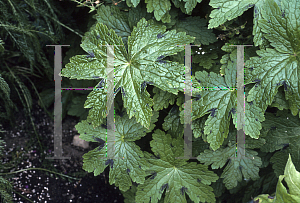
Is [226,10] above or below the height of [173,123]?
above

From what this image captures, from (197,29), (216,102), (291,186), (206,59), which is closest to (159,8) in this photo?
(197,29)

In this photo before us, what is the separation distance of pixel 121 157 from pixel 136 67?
0.47 m

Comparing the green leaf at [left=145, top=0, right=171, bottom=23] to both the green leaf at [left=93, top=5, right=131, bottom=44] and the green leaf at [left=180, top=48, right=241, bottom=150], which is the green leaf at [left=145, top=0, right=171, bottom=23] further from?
the green leaf at [left=180, top=48, right=241, bottom=150]

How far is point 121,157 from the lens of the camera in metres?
1.17

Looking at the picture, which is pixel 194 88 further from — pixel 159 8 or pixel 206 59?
pixel 159 8

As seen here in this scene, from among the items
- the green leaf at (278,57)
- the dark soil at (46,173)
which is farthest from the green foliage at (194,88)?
the dark soil at (46,173)

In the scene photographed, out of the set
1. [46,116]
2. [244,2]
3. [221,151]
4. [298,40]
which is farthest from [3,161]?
[298,40]

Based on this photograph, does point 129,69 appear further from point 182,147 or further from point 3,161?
point 3,161

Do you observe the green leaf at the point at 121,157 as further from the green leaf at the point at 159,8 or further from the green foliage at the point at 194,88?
the green leaf at the point at 159,8

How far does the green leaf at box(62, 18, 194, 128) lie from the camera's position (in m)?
0.98

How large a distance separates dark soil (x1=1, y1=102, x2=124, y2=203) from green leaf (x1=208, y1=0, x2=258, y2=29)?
1312 millimetres

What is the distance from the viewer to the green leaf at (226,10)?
0.99m

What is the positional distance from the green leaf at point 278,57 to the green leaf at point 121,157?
541 mm

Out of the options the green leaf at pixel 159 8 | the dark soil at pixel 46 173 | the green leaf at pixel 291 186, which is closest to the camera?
the green leaf at pixel 291 186
